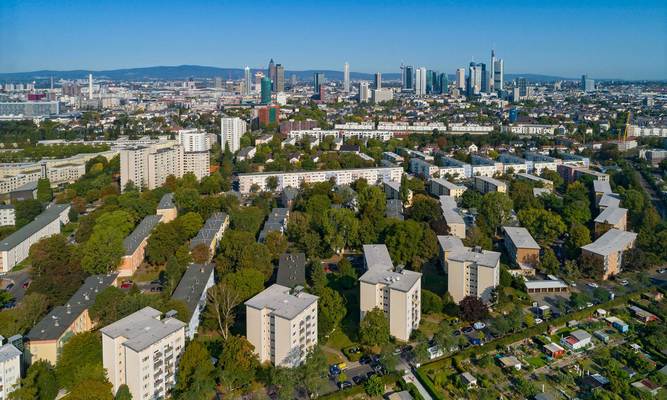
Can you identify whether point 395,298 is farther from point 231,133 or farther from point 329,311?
point 231,133

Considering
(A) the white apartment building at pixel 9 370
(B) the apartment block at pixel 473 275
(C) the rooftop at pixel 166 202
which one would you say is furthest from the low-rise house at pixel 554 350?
(C) the rooftop at pixel 166 202

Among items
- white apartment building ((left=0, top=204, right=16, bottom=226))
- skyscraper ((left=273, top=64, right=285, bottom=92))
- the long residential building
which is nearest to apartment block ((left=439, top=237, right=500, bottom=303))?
the long residential building

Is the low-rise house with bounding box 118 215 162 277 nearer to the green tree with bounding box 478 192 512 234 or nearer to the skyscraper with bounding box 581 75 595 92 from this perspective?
the green tree with bounding box 478 192 512 234

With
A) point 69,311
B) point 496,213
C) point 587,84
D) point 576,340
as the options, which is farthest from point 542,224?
point 587,84

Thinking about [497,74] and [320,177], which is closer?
[320,177]

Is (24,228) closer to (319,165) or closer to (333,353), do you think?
(333,353)
